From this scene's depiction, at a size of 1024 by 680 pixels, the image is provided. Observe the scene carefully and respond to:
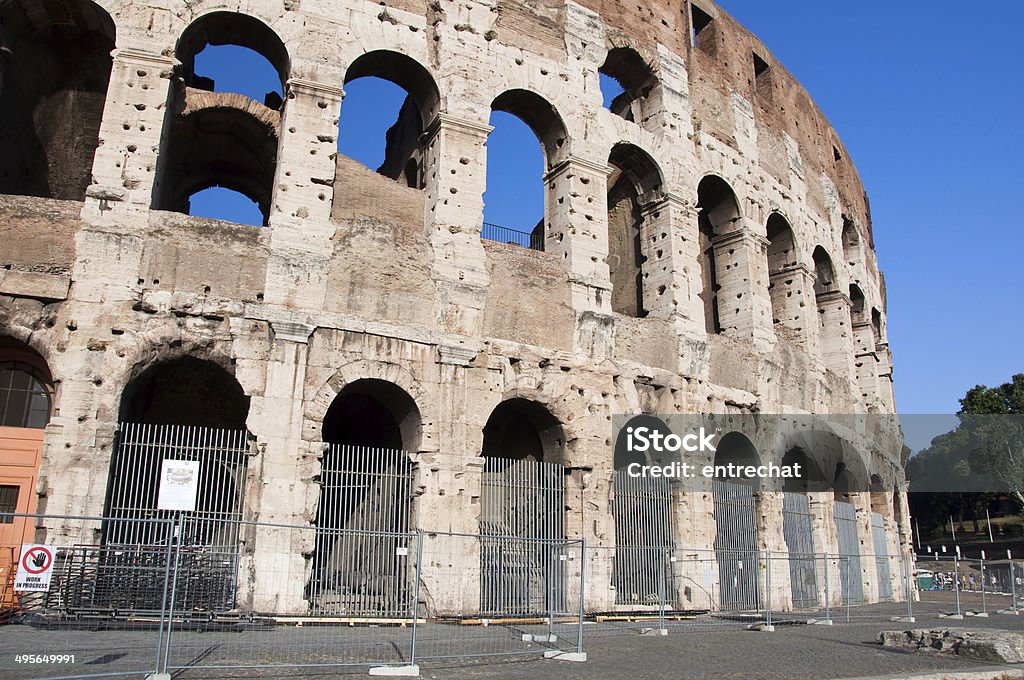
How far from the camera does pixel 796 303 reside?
59.9ft

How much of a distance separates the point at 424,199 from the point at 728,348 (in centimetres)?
633

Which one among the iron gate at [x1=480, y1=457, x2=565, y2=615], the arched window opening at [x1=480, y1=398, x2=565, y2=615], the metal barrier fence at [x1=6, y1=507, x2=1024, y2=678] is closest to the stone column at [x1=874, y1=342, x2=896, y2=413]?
the metal barrier fence at [x1=6, y1=507, x2=1024, y2=678]

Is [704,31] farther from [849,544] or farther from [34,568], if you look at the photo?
[34,568]

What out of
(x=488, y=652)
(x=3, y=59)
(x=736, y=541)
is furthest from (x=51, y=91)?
(x=736, y=541)

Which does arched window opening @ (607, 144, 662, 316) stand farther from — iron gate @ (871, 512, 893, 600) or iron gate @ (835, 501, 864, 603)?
iron gate @ (871, 512, 893, 600)

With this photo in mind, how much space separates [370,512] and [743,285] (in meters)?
9.14

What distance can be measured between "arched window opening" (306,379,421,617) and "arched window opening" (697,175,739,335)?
7.57 meters

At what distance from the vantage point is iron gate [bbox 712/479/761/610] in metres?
13.6

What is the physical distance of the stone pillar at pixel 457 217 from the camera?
11.8 meters

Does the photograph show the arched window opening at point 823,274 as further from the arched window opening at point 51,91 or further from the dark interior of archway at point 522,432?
the arched window opening at point 51,91

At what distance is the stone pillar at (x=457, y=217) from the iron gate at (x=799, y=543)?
779 cm

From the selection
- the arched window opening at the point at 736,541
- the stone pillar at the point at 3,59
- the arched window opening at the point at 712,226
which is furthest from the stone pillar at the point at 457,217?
the arched window opening at the point at 712,226

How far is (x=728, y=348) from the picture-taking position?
604 inches

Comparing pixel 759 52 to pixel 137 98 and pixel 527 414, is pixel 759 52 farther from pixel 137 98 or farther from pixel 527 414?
pixel 137 98
